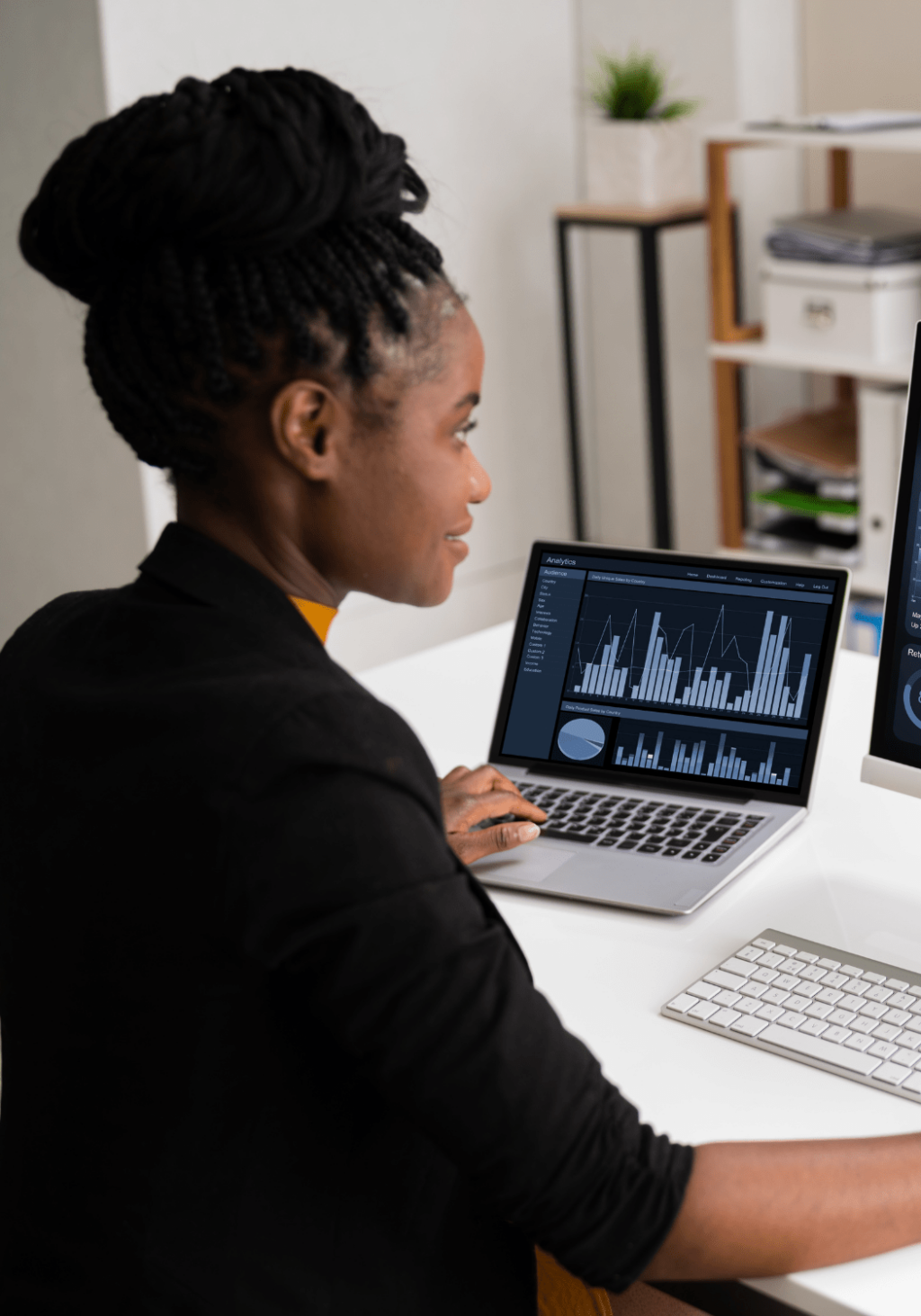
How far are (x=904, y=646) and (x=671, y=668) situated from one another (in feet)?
0.84

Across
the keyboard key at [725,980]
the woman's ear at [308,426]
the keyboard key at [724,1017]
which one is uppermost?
the woman's ear at [308,426]

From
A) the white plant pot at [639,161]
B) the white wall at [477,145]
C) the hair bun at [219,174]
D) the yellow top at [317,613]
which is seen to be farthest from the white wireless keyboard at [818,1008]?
the white plant pot at [639,161]

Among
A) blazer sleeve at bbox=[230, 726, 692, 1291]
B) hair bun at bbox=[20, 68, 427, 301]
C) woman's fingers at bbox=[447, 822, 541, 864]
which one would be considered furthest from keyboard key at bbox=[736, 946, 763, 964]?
hair bun at bbox=[20, 68, 427, 301]

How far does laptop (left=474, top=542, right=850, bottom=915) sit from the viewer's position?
4.19ft

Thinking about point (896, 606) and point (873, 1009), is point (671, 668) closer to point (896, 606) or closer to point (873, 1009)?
point (896, 606)

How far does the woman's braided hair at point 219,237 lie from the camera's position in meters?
0.76

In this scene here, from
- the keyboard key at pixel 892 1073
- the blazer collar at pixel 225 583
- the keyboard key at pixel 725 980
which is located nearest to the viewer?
the blazer collar at pixel 225 583

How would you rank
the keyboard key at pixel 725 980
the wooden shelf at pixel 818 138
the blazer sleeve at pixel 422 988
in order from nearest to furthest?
the blazer sleeve at pixel 422 988 < the keyboard key at pixel 725 980 < the wooden shelf at pixel 818 138

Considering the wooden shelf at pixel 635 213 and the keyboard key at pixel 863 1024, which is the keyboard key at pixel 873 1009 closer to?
the keyboard key at pixel 863 1024

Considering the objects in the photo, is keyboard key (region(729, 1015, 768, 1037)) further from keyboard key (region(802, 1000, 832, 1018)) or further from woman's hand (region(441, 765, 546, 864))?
woman's hand (region(441, 765, 546, 864))

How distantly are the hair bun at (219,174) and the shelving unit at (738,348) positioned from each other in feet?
7.20

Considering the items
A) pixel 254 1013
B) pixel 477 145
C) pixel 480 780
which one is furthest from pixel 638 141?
pixel 254 1013

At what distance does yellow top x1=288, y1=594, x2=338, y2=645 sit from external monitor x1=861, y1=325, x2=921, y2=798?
46cm

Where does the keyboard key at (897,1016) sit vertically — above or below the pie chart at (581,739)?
below
